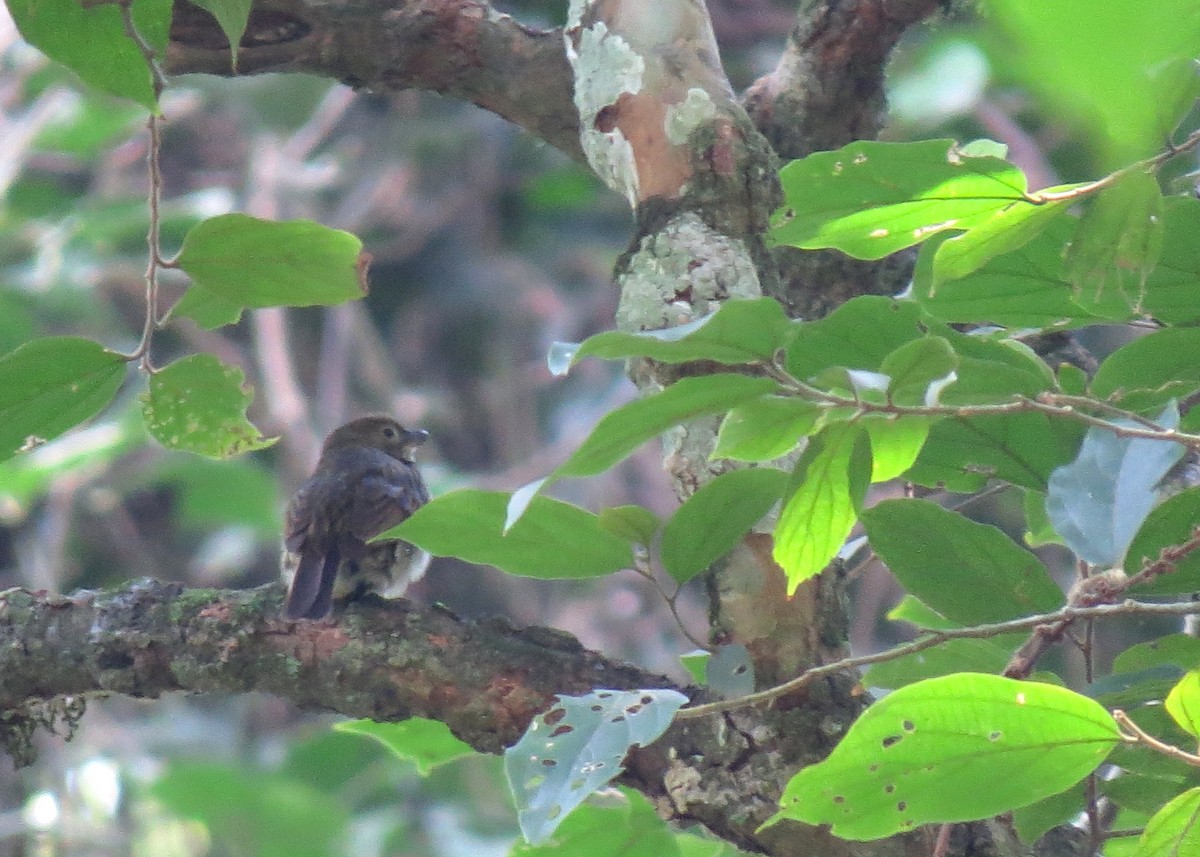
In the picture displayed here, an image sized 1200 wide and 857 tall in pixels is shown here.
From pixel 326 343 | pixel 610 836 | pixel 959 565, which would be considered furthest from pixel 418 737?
pixel 326 343

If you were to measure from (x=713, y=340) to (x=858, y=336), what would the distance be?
1.22 ft

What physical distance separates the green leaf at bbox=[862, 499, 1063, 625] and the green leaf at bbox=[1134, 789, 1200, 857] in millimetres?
352

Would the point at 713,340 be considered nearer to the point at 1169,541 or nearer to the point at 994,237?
the point at 994,237

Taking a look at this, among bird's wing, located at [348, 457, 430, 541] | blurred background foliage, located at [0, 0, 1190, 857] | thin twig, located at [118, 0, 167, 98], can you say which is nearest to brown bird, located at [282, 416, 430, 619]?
bird's wing, located at [348, 457, 430, 541]

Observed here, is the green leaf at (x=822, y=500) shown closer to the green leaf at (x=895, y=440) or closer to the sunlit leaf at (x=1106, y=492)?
the green leaf at (x=895, y=440)

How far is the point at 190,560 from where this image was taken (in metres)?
9.25

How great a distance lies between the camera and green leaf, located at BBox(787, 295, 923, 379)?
4.72 feet

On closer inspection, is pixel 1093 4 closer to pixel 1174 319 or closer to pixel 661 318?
pixel 1174 319

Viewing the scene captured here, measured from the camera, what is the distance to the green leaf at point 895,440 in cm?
124

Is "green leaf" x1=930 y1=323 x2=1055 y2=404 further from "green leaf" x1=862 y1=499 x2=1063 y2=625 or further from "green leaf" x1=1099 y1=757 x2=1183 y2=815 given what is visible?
"green leaf" x1=1099 y1=757 x2=1183 y2=815

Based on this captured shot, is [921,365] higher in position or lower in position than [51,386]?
higher

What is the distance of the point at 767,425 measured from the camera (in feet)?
3.93

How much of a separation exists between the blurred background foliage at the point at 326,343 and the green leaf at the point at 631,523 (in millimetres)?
4700

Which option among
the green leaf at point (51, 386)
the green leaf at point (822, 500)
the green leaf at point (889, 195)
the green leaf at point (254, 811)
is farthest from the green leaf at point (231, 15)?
the green leaf at point (254, 811)
